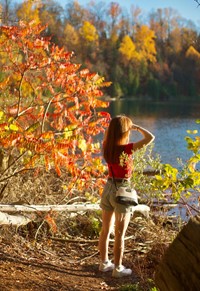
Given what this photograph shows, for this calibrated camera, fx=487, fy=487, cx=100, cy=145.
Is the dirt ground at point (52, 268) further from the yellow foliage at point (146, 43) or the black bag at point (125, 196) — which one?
the yellow foliage at point (146, 43)

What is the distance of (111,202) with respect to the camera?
518cm

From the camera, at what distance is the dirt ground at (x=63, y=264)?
16.4 feet

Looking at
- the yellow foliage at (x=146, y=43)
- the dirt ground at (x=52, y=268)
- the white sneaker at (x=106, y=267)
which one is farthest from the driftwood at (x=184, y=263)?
the yellow foliage at (x=146, y=43)

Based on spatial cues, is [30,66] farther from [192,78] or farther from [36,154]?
[192,78]

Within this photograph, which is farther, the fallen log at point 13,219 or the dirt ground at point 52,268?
the fallen log at point 13,219

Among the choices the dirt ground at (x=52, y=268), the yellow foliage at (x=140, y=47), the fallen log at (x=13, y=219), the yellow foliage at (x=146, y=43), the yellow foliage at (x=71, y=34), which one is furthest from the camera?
the yellow foliage at (x=146, y=43)

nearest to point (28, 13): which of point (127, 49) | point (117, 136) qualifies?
point (117, 136)

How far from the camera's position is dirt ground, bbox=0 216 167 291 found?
16.4ft

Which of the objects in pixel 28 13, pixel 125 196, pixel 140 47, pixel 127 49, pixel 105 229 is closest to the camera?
pixel 125 196

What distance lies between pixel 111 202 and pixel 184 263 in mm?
2173

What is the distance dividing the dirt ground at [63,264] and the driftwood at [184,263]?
1956mm

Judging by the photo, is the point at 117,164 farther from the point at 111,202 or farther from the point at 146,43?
the point at 146,43

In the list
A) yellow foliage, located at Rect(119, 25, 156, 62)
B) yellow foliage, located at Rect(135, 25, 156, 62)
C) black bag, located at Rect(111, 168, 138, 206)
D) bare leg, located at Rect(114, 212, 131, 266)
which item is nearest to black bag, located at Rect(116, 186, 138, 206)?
black bag, located at Rect(111, 168, 138, 206)

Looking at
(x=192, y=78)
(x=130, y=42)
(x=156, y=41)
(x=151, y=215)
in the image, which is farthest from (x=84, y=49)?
(x=151, y=215)
